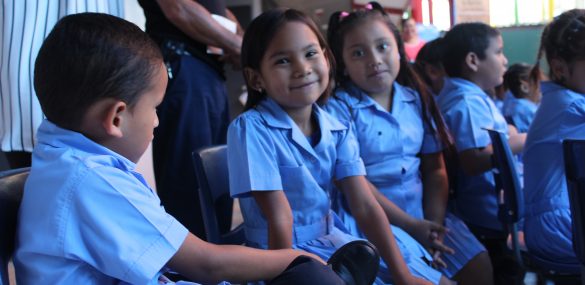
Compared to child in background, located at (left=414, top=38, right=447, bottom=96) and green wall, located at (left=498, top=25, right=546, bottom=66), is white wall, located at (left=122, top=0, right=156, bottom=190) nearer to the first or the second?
child in background, located at (left=414, top=38, right=447, bottom=96)

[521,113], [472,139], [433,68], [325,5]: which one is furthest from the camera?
[325,5]

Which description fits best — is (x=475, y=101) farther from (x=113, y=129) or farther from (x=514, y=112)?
(x=113, y=129)

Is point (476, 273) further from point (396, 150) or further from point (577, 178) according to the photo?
point (577, 178)

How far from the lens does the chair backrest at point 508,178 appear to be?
5.86ft

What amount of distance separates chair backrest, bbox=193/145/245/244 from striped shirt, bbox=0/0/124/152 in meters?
0.43

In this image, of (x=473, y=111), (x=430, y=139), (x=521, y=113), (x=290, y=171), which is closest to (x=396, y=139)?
(x=430, y=139)

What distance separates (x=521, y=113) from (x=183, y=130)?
1.99 metres

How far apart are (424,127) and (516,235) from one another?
44 cm

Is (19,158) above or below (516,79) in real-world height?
above

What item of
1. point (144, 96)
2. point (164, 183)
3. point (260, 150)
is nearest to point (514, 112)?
point (164, 183)

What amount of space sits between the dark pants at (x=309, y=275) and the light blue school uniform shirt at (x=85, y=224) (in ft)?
0.63

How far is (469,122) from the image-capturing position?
2.13 metres

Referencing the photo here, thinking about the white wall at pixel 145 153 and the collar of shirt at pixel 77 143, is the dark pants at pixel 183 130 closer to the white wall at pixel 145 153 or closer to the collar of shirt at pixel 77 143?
the collar of shirt at pixel 77 143

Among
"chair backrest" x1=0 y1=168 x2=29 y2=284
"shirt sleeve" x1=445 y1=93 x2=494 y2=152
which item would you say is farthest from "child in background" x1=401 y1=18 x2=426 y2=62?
"chair backrest" x1=0 y1=168 x2=29 y2=284
